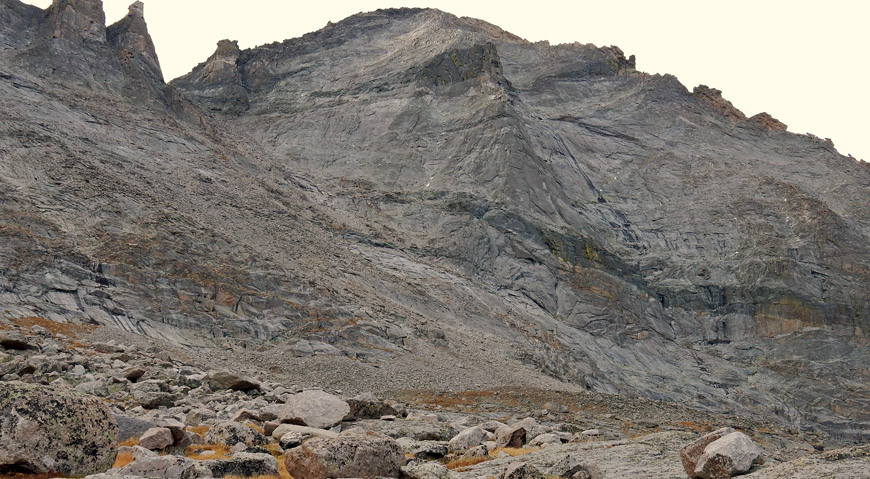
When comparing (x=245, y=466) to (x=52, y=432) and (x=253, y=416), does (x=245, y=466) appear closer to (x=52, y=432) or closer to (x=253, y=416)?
(x=52, y=432)

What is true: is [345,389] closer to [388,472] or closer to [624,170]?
[388,472]

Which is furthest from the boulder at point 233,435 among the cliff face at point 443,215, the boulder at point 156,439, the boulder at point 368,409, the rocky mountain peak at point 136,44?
the rocky mountain peak at point 136,44

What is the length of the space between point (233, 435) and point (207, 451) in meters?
1.38

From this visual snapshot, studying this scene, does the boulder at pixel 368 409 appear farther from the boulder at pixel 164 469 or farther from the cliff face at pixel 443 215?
the cliff face at pixel 443 215

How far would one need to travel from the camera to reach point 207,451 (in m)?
17.1

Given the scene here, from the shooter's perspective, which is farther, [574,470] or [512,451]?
[512,451]

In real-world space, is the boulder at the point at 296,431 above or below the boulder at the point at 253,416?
above

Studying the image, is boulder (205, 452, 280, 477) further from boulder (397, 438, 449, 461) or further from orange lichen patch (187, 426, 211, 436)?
orange lichen patch (187, 426, 211, 436)

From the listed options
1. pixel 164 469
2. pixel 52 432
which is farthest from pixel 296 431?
pixel 52 432

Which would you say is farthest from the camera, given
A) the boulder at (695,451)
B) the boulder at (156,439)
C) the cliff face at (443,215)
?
the cliff face at (443,215)

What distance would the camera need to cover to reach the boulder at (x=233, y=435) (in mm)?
18312

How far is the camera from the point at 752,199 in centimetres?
9969

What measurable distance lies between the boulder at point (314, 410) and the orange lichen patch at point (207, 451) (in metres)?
3.62

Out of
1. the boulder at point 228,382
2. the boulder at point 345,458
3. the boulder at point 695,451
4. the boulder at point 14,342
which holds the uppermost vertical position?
the boulder at point 695,451
